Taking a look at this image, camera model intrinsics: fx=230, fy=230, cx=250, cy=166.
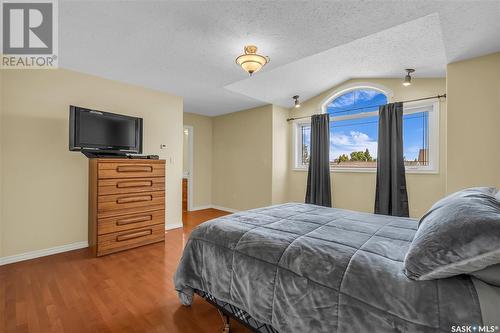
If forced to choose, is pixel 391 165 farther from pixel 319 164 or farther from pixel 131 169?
pixel 131 169

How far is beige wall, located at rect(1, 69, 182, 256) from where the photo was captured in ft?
8.84

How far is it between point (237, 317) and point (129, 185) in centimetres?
235

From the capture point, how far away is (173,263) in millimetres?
2709

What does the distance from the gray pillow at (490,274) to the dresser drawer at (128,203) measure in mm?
3357

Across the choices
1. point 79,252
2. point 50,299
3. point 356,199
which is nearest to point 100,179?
point 79,252

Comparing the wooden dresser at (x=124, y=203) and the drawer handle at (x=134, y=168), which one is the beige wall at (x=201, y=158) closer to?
the wooden dresser at (x=124, y=203)

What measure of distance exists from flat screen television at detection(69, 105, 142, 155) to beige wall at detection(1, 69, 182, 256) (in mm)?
349

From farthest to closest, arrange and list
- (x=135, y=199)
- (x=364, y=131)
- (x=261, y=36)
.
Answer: (x=364, y=131) → (x=135, y=199) → (x=261, y=36)

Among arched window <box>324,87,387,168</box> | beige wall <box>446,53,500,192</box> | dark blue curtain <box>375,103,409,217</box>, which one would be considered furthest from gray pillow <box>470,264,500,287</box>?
arched window <box>324,87,387,168</box>

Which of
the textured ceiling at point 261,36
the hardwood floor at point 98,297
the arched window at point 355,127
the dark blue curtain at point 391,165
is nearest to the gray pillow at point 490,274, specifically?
the hardwood floor at point 98,297

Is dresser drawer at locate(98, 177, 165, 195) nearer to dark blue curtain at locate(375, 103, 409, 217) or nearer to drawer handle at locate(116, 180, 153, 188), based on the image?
drawer handle at locate(116, 180, 153, 188)

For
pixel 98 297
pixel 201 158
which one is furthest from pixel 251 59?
pixel 201 158

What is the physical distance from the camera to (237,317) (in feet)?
4.91

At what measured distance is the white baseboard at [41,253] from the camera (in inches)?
Answer: 106
